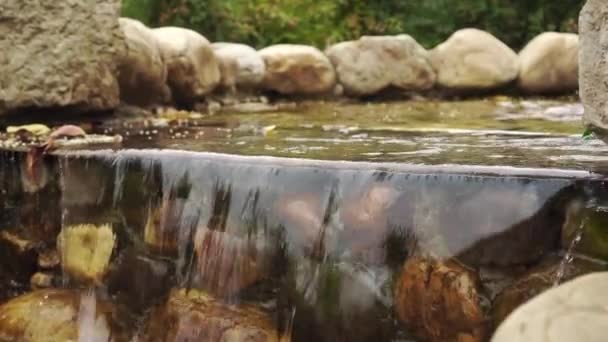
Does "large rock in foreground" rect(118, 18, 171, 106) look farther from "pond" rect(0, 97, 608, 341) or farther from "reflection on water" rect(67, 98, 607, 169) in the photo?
"pond" rect(0, 97, 608, 341)

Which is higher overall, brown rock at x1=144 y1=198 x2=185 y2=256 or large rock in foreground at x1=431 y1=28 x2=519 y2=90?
large rock in foreground at x1=431 y1=28 x2=519 y2=90

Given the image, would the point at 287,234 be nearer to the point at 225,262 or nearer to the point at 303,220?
the point at 303,220

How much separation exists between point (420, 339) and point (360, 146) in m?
1.35

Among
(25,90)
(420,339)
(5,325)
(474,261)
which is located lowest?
(5,325)

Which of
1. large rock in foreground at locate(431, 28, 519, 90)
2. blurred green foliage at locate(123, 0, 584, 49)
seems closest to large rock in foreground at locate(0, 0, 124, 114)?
large rock in foreground at locate(431, 28, 519, 90)

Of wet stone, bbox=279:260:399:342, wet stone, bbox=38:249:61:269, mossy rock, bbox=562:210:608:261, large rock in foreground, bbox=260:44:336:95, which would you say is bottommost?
wet stone, bbox=38:249:61:269

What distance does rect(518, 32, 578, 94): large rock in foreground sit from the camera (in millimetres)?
9977

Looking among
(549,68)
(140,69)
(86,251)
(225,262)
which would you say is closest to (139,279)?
(86,251)

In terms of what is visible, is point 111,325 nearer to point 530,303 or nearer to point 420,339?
point 420,339

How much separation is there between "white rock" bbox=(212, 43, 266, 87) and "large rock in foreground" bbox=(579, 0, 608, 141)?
5836 millimetres

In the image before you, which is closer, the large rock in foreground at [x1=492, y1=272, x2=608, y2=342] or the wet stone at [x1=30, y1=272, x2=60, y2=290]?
the large rock in foreground at [x1=492, y1=272, x2=608, y2=342]

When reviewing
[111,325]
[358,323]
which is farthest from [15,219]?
[358,323]

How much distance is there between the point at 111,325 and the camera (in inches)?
154

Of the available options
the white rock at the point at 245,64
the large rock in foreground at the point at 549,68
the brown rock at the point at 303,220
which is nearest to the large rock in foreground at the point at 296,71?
the white rock at the point at 245,64
